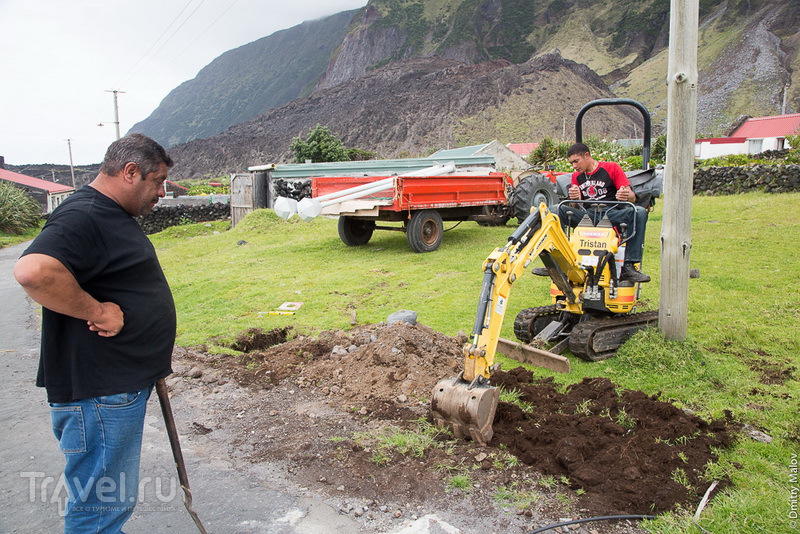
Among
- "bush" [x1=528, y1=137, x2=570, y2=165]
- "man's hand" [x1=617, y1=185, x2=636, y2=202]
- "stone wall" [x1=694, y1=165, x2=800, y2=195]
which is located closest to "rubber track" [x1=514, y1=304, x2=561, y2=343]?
"man's hand" [x1=617, y1=185, x2=636, y2=202]

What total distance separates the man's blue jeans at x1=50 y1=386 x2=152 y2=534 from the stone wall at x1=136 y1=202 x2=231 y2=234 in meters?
29.1

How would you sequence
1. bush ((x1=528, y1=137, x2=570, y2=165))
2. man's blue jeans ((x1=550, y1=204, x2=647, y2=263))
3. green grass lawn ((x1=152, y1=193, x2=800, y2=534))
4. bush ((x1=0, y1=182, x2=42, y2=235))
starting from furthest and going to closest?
bush ((x1=528, y1=137, x2=570, y2=165)), bush ((x1=0, y1=182, x2=42, y2=235)), man's blue jeans ((x1=550, y1=204, x2=647, y2=263)), green grass lawn ((x1=152, y1=193, x2=800, y2=534))

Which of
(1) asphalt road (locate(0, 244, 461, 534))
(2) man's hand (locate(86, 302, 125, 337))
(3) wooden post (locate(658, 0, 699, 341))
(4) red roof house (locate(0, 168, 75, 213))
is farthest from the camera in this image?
(4) red roof house (locate(0, 168, 75, 213))

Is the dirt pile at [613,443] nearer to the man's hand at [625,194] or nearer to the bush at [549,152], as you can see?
the man's hand at [625,194]

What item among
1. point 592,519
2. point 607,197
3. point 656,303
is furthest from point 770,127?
point 592,519

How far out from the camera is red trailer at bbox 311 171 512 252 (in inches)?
501

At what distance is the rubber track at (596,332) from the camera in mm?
6019

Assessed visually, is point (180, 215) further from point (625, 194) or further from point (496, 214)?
point (625, 194)

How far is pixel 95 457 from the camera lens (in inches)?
106

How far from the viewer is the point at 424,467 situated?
4.08 metres

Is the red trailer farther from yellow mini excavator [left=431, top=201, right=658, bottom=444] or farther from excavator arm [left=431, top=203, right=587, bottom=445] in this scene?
excavator arm [left=431, top=203, right=587, bottom=445]

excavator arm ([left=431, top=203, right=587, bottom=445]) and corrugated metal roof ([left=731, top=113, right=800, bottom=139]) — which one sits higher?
corrugated metal roof ([left=731, top=113, right=800, bottom=139])

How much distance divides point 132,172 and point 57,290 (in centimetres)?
69

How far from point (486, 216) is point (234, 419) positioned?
10.5m
